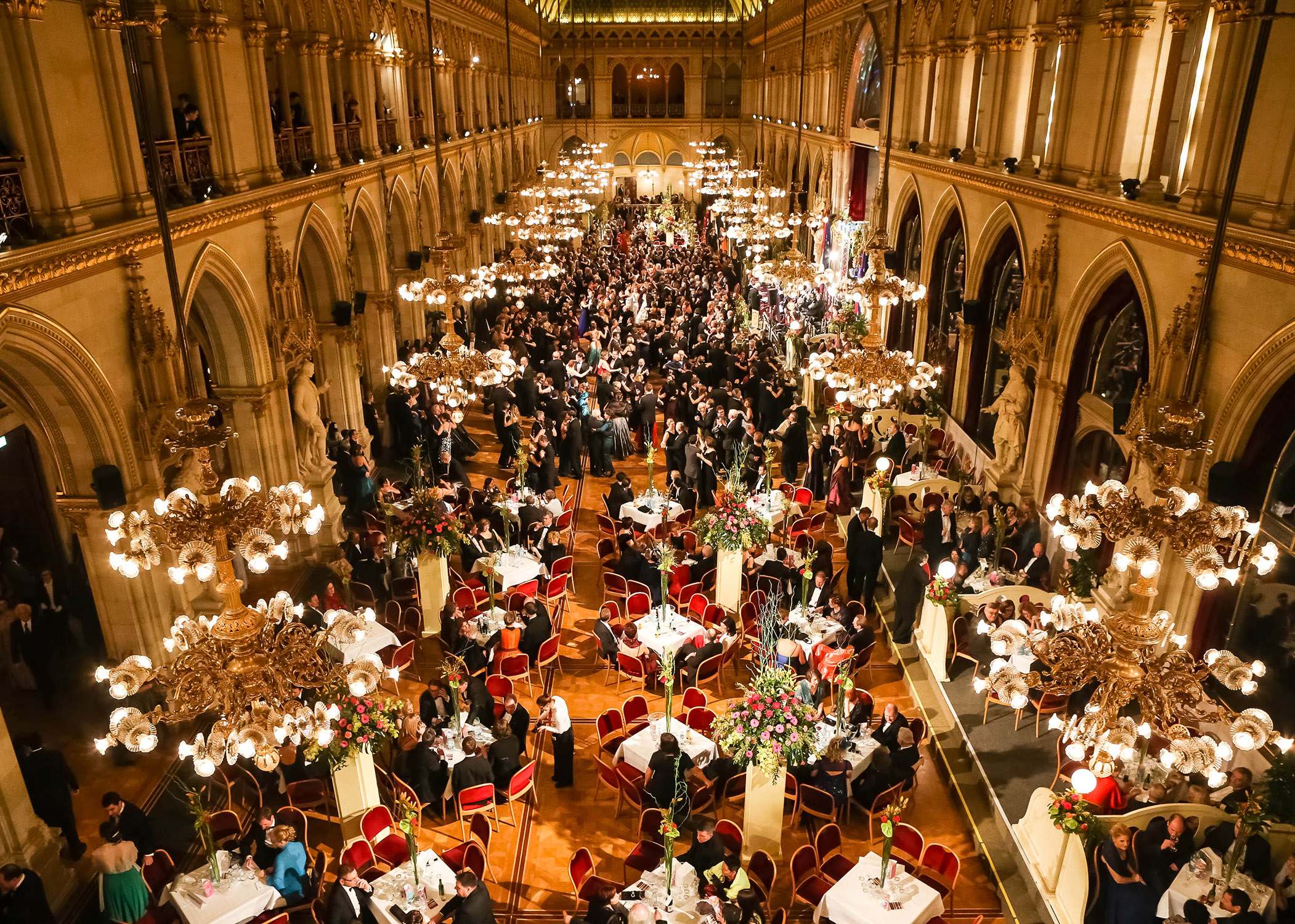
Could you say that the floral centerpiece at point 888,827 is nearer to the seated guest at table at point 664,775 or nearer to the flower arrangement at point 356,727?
the seated guest at table at point 664,775

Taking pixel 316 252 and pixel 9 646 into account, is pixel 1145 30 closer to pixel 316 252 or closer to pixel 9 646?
pixel 316 252

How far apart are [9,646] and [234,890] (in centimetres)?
471

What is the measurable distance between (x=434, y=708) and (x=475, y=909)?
2565mm

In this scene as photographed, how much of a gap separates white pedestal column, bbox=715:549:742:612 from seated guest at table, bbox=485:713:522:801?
386cm

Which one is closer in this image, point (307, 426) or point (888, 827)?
point (888, 827)

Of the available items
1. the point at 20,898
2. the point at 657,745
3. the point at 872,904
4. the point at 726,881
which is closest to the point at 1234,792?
the point at 872,904

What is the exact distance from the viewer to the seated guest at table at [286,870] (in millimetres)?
6898

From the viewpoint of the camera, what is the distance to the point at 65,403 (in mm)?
7984

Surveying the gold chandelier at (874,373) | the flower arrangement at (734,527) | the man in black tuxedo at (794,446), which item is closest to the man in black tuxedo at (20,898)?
the flower arrangement at (734,527)

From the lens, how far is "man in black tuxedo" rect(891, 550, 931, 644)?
414 inches

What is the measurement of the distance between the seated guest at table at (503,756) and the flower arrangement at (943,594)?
4.64 metres

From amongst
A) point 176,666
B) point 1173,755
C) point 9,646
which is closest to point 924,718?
point 1173,755

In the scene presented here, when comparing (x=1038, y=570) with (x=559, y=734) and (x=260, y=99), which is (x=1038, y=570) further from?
(x=260, y=99)

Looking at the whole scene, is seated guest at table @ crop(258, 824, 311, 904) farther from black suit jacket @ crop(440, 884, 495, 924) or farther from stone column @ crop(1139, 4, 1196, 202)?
stone column @ crop(1139, 4, 1196, 202)
